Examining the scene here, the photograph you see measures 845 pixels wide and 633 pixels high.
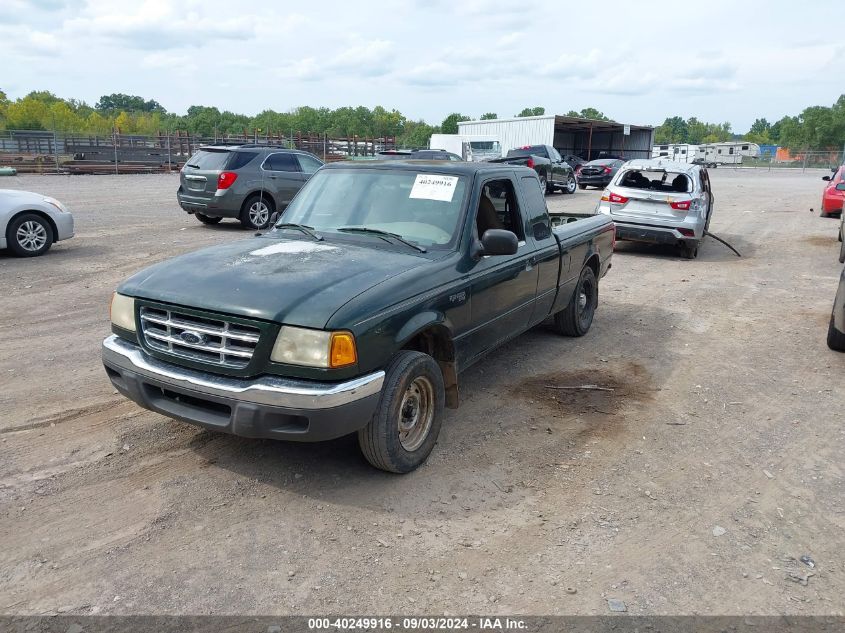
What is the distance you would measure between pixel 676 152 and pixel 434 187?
7340 centimetres

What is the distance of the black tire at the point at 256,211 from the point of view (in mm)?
13719

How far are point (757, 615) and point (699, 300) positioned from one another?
6559 mm

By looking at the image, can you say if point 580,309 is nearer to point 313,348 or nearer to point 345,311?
point 345,311

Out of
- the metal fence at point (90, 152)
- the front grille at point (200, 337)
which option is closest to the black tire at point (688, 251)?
the front grille at point (200, 337)

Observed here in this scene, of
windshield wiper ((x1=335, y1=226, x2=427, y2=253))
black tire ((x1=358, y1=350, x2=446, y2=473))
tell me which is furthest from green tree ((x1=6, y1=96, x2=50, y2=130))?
black tire ((x1=358, y1=350, x2=446, y2=473))

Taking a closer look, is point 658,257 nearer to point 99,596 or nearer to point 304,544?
point 304,544

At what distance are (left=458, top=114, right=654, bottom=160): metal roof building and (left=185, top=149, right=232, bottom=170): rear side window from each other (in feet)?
86.8

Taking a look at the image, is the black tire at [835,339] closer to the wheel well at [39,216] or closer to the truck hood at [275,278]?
the truck hood at [275,278]

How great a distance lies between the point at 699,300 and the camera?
8.88 meters

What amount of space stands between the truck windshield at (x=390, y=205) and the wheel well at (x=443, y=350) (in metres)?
0.62

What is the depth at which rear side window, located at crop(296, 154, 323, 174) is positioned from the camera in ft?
47.1

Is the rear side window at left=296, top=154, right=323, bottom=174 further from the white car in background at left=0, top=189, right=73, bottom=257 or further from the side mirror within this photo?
the side mirror

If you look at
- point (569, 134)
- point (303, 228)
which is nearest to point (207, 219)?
point (303, 228)

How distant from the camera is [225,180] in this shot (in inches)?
524
